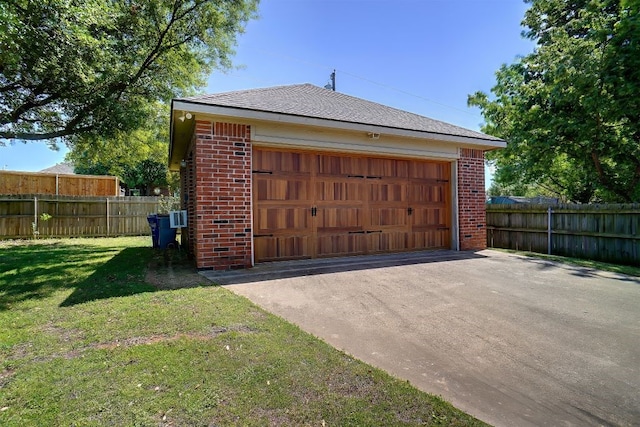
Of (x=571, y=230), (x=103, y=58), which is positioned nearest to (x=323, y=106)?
(x=103, y=58)

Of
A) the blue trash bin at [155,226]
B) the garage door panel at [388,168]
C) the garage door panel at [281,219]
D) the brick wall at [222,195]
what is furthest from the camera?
the blue trash bin at [155,226]

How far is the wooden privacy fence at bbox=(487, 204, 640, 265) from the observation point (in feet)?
24.1

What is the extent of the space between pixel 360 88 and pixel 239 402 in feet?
67.4

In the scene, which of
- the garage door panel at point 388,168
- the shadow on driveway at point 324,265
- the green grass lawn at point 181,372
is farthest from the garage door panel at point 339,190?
the green grass lawn at point 181,372

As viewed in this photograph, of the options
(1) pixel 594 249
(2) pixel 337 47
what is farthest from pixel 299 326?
(2) pixel 337 47

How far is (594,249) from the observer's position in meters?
7.94

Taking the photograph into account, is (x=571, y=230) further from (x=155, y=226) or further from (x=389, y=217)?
(x=155, y=226)

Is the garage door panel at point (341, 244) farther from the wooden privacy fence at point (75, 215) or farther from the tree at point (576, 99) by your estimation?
the wooden privacy fence at point (75, 215)

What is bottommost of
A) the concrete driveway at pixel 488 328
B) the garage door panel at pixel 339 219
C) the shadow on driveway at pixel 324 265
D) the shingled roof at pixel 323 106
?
the concrete driveway at pixel 488 328

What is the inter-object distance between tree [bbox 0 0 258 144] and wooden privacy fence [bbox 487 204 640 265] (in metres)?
10.3

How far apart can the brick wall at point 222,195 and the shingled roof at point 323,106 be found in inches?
21.6

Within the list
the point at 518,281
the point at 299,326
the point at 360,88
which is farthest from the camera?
the point at 360,88

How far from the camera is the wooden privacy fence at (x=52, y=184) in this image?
13836mm

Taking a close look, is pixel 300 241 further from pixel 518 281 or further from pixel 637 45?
pixel 637 45
